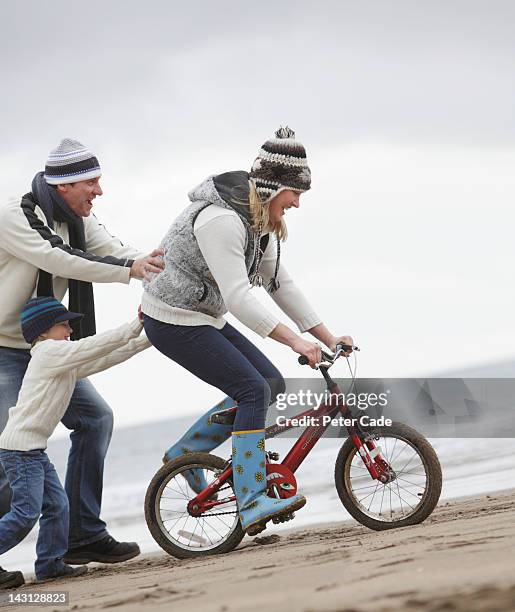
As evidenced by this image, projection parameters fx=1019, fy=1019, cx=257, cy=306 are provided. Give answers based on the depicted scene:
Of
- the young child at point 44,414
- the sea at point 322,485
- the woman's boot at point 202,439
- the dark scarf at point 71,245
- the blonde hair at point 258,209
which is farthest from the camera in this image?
the sea at point 322,485

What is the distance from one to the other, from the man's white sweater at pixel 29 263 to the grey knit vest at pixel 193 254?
260mm

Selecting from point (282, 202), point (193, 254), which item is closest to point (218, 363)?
point (193, 254)

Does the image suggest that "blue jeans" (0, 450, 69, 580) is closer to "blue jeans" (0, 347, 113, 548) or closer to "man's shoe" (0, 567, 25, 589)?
"man's shoe" (0, 567, 25, 589)

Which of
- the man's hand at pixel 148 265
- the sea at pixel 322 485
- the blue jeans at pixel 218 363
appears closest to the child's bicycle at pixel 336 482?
the blue jeans at pixel 218 363

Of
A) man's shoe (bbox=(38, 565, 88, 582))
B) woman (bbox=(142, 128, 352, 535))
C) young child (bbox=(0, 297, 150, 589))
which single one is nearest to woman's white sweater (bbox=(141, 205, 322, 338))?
woman (bbox=(142, 128, 352, 535))

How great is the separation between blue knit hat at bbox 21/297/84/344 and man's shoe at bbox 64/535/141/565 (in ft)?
3.75

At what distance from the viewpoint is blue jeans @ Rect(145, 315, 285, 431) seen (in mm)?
4504

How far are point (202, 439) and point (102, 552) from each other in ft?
2.65

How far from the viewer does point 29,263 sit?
4.75 meters

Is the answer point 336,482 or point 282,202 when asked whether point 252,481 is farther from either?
point 282,202

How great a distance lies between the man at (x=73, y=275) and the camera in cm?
466

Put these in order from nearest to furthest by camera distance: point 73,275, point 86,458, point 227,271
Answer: point 227,271 → point 73,275 → point 86,458

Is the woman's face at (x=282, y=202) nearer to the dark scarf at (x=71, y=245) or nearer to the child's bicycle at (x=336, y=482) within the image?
the child's bicycle at (x=336, y=482)

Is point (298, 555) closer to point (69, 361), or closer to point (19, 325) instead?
point (69, 361)
